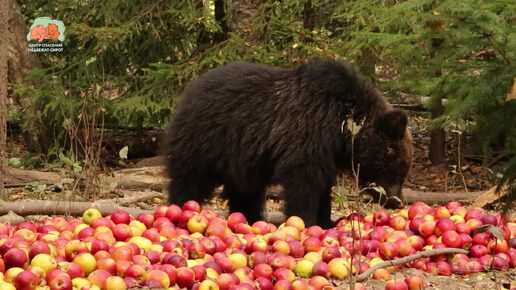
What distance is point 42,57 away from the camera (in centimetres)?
1420

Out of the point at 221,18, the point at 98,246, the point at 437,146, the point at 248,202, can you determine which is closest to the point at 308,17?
the point at 221,18

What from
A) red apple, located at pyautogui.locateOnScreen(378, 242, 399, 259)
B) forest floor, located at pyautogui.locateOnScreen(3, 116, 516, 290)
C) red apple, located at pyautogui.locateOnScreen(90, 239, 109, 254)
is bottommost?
forest floor, located at pyautogui.locateOnScreen(3, 116, 516, 290)

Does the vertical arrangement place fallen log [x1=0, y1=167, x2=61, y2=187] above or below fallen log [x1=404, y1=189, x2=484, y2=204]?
above

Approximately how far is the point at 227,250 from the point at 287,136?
6.55 feet

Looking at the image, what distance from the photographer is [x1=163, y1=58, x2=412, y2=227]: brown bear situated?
7.08 meters

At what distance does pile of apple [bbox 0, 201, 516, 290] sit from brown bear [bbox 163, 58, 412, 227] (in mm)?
915

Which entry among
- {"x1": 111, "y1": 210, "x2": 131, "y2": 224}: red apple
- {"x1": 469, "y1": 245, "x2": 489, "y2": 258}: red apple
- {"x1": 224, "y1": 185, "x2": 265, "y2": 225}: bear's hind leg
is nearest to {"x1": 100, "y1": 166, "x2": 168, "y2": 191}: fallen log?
{"x1": 224, "y1": 185, "x2": 265, "y2": 225}: bear's hind leg

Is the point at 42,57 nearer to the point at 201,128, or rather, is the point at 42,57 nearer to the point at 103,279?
the point at 201,128

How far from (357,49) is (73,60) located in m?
4.84

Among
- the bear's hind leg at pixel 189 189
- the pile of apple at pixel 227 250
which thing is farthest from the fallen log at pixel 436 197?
the pile of apple at pixel 227 250

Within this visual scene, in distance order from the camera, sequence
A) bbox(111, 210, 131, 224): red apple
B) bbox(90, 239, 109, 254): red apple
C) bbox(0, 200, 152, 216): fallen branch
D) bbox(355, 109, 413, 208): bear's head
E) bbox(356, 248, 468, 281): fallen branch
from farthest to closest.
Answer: bbox(355, 109, 413, 208): bear's head → bbox(0, 200, 152, 216): fallen branch → bbox(111, 210, 131, 224): red apple → bbox(90, 239, 109, 254): red apple → bbox(356, 248, 468, 281): fallen branch

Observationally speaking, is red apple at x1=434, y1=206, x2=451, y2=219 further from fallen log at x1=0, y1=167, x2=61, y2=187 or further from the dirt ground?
fallen log at x1=0, y1=167, x2=61, y2=187

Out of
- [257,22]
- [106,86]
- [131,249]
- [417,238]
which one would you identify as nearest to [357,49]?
[257,22]

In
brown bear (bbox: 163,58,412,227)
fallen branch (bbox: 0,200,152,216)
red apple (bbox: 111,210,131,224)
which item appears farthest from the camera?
brown bear (bbox: 163,58,412,227)
